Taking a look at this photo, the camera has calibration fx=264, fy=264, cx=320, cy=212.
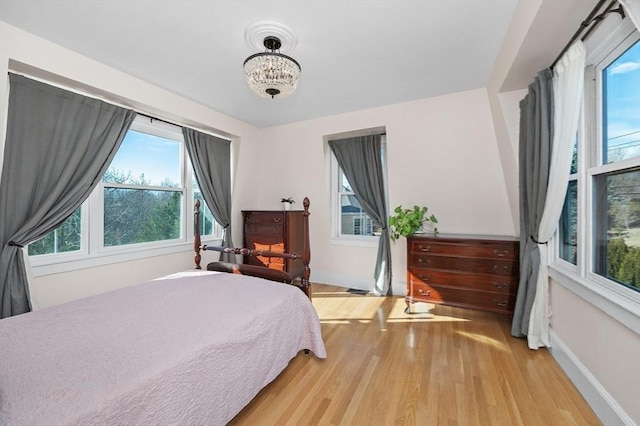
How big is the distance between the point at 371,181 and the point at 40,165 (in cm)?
344

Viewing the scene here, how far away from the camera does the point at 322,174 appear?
13.3 ft

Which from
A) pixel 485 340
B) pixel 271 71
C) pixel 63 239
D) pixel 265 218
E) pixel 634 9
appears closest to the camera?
pixel 634 9

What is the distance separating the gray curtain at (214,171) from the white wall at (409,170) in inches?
28.8

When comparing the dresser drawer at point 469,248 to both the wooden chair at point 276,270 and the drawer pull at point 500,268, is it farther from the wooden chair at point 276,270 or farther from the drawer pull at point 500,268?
the wooden chair at point 276,270

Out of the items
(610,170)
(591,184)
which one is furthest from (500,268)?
(610,170)

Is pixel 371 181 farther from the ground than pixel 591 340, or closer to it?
farther from the ground

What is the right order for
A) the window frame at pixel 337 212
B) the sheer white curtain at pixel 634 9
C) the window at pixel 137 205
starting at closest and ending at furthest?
the sheer white curtain at pixel 634 9
the window at pixel 137 205
the window frame at pixel 337 212

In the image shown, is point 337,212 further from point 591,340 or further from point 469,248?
point 591,340

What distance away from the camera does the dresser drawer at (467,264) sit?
8.68 ft

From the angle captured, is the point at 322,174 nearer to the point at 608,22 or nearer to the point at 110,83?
the point at 110,83

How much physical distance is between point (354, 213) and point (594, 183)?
2707 millimetres

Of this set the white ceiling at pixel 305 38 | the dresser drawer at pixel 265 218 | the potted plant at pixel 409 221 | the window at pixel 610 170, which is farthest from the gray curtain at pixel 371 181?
the window at pixel 610 170

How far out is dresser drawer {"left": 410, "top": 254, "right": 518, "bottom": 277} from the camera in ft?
8.68

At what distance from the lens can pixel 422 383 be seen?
183 centimetres
